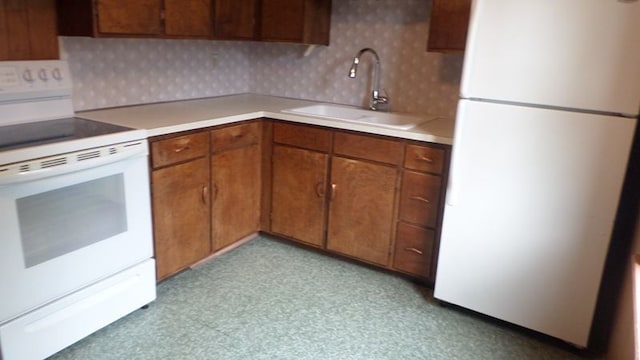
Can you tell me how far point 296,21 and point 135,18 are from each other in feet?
3.35

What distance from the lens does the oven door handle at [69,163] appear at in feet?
5.77

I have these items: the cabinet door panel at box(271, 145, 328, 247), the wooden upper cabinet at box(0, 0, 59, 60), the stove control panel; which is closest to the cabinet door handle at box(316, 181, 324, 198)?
the cabinet door panel at box(271, 145, 328, 247)

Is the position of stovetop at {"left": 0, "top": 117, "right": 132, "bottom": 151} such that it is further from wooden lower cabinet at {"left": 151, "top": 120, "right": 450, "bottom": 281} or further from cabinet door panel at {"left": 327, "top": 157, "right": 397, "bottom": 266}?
cabinet door panel at {"left": 327, "top": 157, "right": 397, "bottom": 266}

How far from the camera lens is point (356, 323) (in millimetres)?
2422

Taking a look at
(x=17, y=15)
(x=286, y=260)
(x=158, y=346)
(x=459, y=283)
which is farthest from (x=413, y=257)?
(x=17, y=15)

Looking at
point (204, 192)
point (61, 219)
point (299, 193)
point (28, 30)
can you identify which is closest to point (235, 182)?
point (204, 192)

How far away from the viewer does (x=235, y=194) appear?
299 centimetres

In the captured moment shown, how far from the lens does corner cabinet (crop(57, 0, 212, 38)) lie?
2338 millimetres

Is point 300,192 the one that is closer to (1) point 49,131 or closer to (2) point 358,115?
(2) point 358,115

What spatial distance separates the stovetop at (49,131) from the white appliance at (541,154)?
1633 millimetres

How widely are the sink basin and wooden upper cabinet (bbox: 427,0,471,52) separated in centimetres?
45

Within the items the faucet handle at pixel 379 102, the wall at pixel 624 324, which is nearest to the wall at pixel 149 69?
the faucet handle at pixel 379 102

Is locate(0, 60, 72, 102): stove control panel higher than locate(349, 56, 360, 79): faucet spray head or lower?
lower

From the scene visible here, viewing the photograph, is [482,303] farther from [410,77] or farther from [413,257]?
[410,77]
